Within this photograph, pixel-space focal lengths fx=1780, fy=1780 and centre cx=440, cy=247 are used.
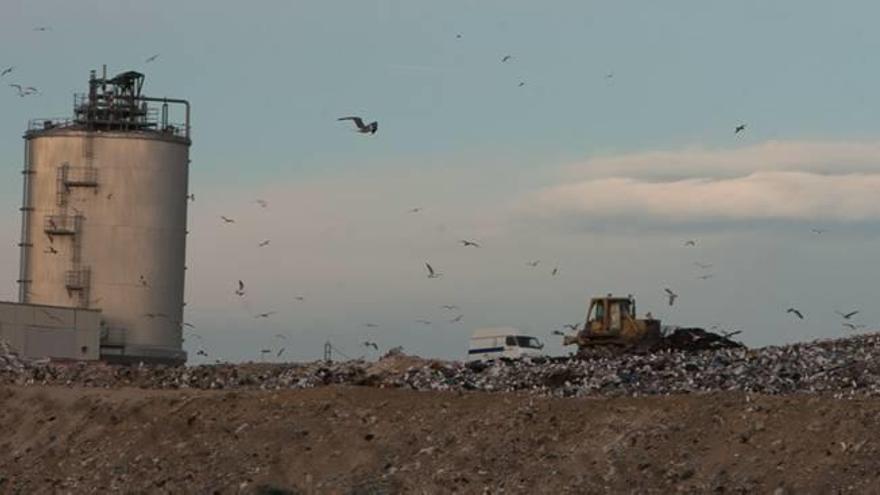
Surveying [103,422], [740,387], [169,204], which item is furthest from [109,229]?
[740,387]

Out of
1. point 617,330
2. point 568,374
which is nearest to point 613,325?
point 617,330

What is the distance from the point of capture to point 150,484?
27641 millimetres

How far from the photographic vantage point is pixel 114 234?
59812mm

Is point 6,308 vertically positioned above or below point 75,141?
Result: below

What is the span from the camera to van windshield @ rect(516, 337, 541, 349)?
66.9 meters

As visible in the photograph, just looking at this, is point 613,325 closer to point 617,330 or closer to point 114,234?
point 617,330

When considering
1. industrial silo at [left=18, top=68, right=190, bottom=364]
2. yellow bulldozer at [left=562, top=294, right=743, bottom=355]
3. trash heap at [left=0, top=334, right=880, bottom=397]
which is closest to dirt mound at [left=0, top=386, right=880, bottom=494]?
trash heap at [left=0, top=334, right=880, bottom=397]

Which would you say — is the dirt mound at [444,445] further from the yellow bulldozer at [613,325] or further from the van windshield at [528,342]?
the van windshield at [528,342]

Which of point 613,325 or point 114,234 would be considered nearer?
point 613,325

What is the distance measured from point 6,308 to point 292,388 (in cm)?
2680

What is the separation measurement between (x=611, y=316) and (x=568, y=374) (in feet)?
55.3

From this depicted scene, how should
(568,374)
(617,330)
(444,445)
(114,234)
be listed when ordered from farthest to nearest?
(114,234), (617,330), (568,374), (444,445)

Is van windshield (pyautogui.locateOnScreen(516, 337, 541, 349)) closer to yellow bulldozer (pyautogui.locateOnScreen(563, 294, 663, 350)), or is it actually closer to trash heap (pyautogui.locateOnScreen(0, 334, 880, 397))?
yellow bulldozer (pyautogui.locateOnScreen(563, 294, 663, 350))

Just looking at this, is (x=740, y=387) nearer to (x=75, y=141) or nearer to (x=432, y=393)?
(x=432, y=393)
